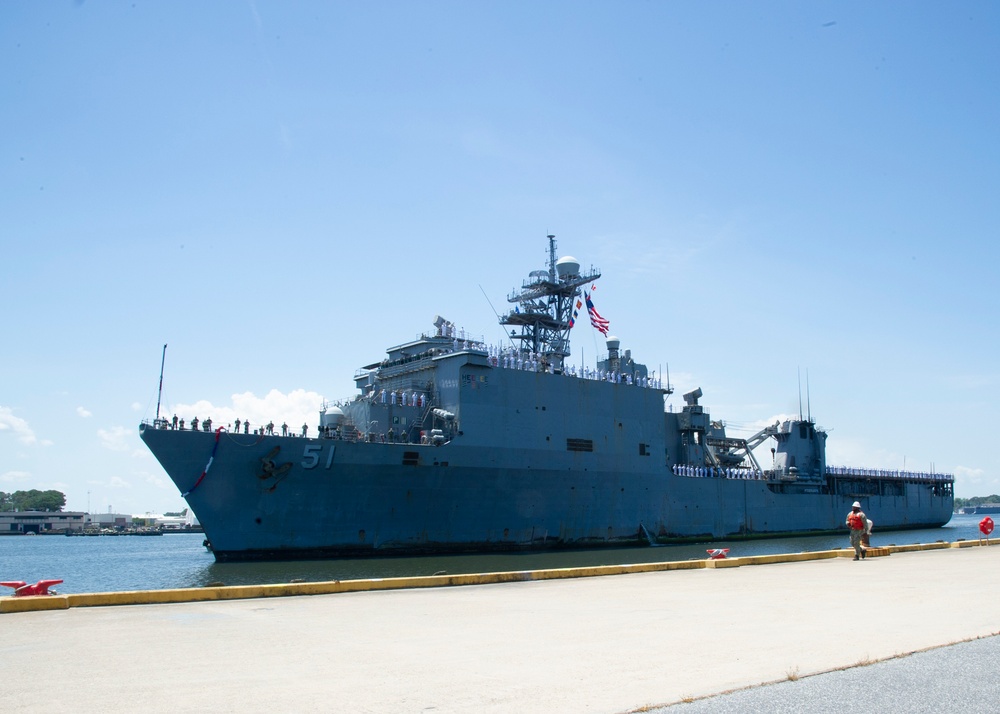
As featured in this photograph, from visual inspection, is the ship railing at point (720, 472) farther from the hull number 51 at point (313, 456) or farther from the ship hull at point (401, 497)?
the hull number 51 at point (313, 456)

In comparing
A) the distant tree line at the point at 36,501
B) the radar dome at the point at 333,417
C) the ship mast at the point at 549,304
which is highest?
the ship mast at the point at 549,304

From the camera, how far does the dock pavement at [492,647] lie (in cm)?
550

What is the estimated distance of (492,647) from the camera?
7.45 meters

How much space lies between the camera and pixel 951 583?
12.5 m

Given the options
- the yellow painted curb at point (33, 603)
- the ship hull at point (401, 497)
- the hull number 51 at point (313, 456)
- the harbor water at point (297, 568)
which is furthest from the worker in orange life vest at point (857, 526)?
the hull number 51 at point (313, 456)

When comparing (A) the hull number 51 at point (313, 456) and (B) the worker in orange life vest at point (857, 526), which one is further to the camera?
(A) the hull number 51 at point (313, 456)

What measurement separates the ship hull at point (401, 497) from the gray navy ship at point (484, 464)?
52 millimetres

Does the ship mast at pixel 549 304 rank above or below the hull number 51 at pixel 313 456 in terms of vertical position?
above

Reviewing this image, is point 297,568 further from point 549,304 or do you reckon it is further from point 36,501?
point 36,501

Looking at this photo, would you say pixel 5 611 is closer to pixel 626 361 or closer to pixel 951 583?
pixel 951 583

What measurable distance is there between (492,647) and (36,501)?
147606 mm

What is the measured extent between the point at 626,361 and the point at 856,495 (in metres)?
25.9

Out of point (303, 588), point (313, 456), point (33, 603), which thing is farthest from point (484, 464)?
point (33, 603)

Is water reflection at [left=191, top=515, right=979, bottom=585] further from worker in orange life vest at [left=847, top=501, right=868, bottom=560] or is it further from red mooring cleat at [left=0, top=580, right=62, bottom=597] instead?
red mooring cleat at [left=0, top=580, right=62, bottom=597]
